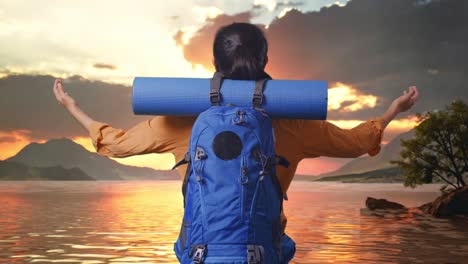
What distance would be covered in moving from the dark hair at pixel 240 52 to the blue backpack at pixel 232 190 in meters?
0.14

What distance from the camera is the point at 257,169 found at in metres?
3.18

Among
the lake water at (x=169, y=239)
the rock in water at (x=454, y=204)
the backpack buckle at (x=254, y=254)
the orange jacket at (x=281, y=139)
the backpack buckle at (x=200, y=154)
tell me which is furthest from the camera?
the rock in water at (x=454, y=204)

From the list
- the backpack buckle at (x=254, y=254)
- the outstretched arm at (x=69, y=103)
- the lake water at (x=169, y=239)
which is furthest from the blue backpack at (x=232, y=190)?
the lake water at (x=169, y=239)

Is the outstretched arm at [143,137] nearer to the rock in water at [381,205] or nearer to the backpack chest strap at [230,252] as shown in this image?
the backpack chest strap at [230,252]

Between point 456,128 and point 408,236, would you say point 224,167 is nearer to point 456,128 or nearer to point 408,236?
point 408,236

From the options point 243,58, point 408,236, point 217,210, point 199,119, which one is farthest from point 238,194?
point 408,236

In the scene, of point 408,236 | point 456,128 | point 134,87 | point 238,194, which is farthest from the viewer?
point 456,128

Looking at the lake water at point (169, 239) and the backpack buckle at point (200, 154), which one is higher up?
the backpack buckle at point (200, 154)

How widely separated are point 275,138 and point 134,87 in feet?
2.28

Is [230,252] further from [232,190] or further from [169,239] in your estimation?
[169,239]

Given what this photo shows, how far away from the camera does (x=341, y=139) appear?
3572 millimetres

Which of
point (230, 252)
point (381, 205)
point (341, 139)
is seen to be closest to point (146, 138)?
point (230, 252)

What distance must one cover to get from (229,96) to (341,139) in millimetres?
634

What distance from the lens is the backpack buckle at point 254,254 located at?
3080 millimetres
